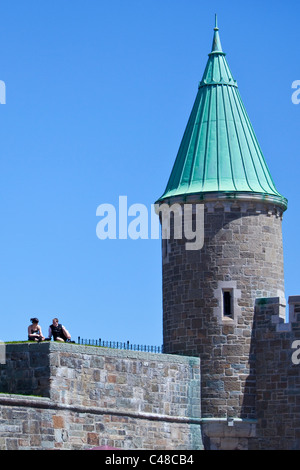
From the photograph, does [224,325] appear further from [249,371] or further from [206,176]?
[206,176]

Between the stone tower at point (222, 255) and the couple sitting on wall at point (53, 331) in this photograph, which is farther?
the stone tower at point (222, 255)

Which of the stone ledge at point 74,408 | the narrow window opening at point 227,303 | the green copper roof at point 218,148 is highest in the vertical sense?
the green copper roof at point 218,148

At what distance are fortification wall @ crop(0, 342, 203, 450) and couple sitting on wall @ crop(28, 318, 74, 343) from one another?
2.18 feet

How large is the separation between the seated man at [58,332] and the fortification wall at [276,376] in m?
5.62

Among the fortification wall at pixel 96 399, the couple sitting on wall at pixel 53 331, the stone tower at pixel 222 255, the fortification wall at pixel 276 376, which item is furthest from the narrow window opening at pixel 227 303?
the couple sitting on wall at pixel 53 331

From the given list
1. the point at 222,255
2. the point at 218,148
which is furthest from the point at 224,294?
the point at 218,148

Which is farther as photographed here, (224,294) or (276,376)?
(224,294)

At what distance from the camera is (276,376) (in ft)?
112

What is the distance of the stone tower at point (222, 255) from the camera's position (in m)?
34.4

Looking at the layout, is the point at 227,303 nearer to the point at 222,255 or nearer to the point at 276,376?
the point at 222,255

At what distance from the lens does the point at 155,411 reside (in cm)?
3278

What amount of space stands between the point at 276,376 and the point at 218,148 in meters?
6.18

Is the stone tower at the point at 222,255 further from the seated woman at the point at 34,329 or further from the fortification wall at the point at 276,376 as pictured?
the seated woman at the point at 34,329
